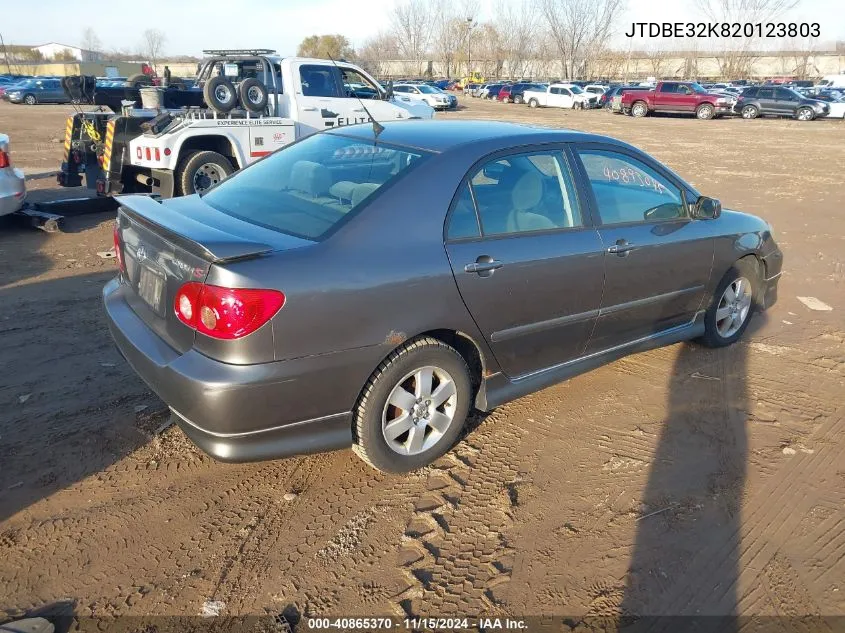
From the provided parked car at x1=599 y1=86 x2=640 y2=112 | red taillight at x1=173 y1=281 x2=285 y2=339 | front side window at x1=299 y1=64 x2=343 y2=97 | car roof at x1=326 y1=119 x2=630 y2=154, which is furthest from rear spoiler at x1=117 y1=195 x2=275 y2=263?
parked car at x1=599 y1=86 x2=640 y2=112

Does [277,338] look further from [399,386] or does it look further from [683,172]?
[683,172]

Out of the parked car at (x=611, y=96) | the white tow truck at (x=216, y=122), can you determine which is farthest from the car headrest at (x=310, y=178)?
the parked car at (x=611, y=96)

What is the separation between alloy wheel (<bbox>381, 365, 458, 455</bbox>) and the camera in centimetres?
312

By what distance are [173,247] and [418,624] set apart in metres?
1.85

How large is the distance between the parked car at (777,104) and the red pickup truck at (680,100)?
3.51ft

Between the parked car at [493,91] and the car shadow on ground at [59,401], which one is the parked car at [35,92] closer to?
the parked car at [493,91]

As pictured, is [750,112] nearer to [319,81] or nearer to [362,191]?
[319,81]

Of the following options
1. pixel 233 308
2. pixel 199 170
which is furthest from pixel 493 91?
pixel 233 308

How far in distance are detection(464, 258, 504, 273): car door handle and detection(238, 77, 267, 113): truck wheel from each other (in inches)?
283

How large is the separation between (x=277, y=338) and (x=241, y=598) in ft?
3.31

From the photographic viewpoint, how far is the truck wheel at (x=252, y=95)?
927 centimetres

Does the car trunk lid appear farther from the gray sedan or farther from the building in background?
the building in background

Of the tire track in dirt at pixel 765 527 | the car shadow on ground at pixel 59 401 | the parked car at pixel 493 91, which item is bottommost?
the tire track in dirt at pixel 765 527

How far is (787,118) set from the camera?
3238 centimetres
